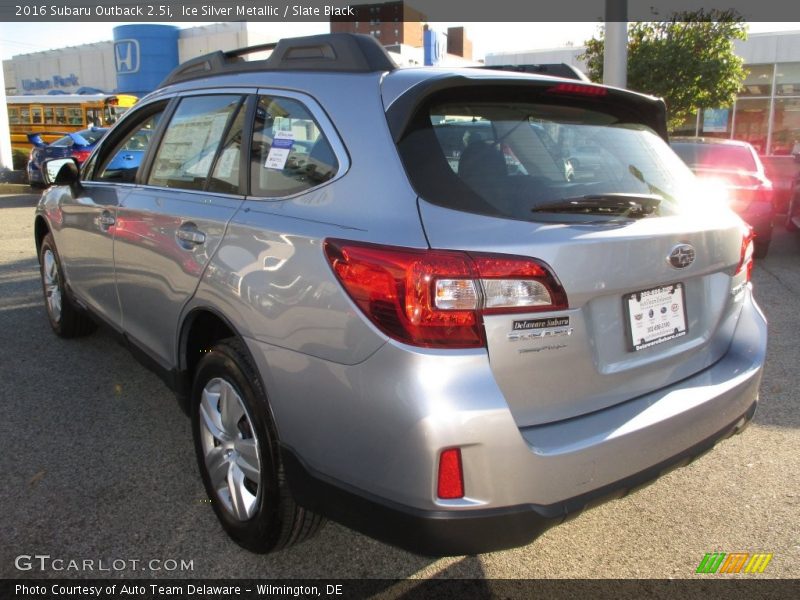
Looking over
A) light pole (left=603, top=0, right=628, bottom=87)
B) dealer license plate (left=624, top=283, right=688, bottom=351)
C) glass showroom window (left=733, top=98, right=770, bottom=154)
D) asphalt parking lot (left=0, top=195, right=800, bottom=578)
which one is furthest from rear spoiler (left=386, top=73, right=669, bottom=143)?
glass showroom window (left=733, top=98, right=770, bottom=154)

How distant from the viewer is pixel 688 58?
→ 14.0 meters

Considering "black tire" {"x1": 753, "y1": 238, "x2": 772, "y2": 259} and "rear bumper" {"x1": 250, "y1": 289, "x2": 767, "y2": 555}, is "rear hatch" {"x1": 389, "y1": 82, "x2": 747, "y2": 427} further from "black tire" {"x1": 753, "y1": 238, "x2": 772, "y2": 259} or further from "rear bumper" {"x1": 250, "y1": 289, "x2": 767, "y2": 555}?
"black tire" {"x1": 753, "y1": 238, "x2": 772, "y2": 259}

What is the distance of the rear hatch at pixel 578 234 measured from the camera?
190cm

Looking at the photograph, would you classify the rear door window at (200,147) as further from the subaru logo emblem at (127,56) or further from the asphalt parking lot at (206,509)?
the subaru logo emblem at (127,56)

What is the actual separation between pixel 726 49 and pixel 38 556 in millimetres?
15648

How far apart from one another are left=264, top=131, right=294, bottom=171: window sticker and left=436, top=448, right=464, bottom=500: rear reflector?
1.23 m

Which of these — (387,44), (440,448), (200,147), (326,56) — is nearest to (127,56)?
(387,44)

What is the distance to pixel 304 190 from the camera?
226 centimetres

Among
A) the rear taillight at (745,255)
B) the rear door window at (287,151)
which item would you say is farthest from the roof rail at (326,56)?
the rear taillight at (745,255)

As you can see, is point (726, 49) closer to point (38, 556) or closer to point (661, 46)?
point (661, 46)

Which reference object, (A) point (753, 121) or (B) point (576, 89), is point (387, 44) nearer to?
(B) point (576, 89)

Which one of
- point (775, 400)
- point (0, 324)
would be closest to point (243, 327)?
point (775, 400)

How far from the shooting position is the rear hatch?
6.25ft

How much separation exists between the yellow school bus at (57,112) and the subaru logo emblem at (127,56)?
16733 millimetres
